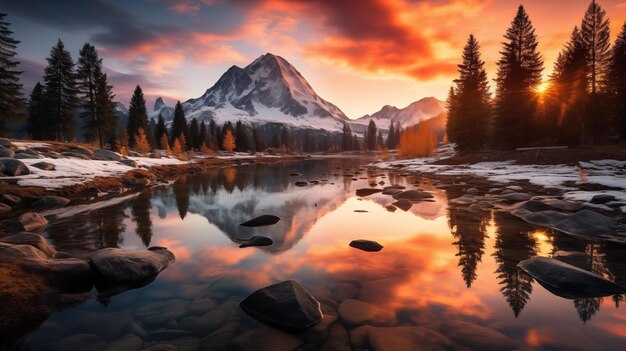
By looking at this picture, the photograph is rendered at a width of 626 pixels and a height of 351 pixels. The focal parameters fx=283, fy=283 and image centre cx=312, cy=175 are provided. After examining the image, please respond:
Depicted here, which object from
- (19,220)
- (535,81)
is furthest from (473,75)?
(19,220)

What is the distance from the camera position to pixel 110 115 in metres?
52.7

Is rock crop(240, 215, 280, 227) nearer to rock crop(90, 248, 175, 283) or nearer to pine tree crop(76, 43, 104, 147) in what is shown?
rock crop(90, 248, 175, 283)

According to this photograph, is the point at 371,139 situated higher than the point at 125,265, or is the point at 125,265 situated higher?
the point at 371,139

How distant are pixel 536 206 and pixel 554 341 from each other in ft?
36.3

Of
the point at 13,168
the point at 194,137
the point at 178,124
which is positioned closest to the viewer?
the point at 13,168

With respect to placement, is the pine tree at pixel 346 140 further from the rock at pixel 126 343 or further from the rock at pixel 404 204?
the rock at pixel 126 343

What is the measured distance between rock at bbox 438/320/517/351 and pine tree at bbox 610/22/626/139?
4649 cm

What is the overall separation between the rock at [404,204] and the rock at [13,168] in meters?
24.4

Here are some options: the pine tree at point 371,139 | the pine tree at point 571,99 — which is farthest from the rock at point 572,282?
the pine tree at point 371,139

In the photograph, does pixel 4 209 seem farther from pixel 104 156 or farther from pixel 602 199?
pixel 602 199

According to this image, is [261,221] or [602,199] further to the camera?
[261,221]

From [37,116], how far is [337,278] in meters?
77.8

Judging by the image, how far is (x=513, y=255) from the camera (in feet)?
28.4

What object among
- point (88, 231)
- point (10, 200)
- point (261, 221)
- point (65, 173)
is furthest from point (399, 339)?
point (65, 173)
